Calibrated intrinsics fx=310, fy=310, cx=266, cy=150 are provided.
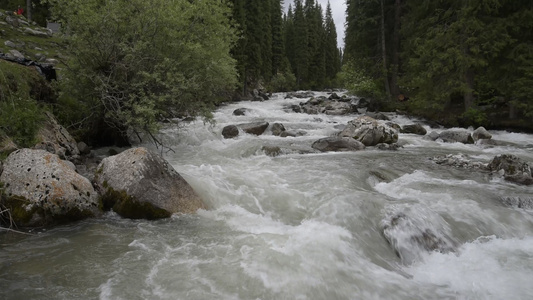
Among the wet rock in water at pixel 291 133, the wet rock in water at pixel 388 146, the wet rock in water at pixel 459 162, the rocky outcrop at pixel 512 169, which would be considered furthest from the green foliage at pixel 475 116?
the wet rock in water at pixel 291 133

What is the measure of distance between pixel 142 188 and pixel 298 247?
10.4 ft

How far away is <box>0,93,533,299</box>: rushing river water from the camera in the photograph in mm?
3912

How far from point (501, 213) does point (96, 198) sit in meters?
8.05

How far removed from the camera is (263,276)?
4133 millimetres

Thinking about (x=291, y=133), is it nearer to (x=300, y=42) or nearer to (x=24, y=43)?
(x=24, y=43)

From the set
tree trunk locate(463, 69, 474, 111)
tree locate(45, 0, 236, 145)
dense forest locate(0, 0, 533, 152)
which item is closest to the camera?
tree locate(45, 0, 236, 145)

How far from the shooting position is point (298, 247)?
486 cm

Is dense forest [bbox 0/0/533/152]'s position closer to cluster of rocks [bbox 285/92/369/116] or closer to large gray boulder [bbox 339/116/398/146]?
cluster of rocks [bbox 285/92/369/116]

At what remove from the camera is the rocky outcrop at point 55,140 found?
25.3 ft

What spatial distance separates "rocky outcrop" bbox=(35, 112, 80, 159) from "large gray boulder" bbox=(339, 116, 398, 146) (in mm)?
10808

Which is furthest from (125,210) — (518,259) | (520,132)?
(520,132)

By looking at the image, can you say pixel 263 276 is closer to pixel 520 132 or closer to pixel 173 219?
pixel 173 219

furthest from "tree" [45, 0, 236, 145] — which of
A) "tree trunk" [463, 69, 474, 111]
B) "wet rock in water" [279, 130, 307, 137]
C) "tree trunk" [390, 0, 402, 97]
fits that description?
"tree trunk" [390, 0, 402, 97]

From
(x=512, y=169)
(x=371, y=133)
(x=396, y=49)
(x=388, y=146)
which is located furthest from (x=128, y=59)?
(x=396, y=49)
